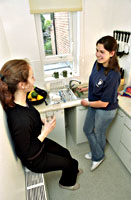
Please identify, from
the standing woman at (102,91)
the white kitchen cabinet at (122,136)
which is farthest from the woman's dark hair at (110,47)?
the white kitchen cabinet at (122,136)

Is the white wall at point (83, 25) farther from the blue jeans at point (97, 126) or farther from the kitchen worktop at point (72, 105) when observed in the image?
the blue jeans at point (97, 126)

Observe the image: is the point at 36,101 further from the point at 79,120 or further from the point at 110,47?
the point at 110,47

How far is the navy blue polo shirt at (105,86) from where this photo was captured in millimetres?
1263

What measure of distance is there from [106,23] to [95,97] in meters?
1.20

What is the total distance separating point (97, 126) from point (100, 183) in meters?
0.75

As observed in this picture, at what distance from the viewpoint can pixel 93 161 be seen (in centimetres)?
179

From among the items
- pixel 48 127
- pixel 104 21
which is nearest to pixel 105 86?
pixel 48 127

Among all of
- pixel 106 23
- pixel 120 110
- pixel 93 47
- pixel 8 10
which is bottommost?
pixel 120 110

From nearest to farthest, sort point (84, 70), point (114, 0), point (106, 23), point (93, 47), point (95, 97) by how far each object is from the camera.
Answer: point (95, 97) < point (114, 0) < point (106, 23) < point (93, 47) < point (84, 70)

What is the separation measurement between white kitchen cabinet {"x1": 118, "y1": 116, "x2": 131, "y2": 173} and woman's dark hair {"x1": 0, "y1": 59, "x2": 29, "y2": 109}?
49.4 inches

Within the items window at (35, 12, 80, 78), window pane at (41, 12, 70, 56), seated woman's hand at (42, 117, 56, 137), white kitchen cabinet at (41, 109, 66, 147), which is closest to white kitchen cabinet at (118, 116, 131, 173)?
white kitchen cabinet at (41, 109, 66, 147)

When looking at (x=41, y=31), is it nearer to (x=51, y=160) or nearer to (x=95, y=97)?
(x=95, y=97)

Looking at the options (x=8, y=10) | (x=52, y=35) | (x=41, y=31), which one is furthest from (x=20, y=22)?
(x=52, y=35)

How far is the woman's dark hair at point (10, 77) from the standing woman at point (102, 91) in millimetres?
745
